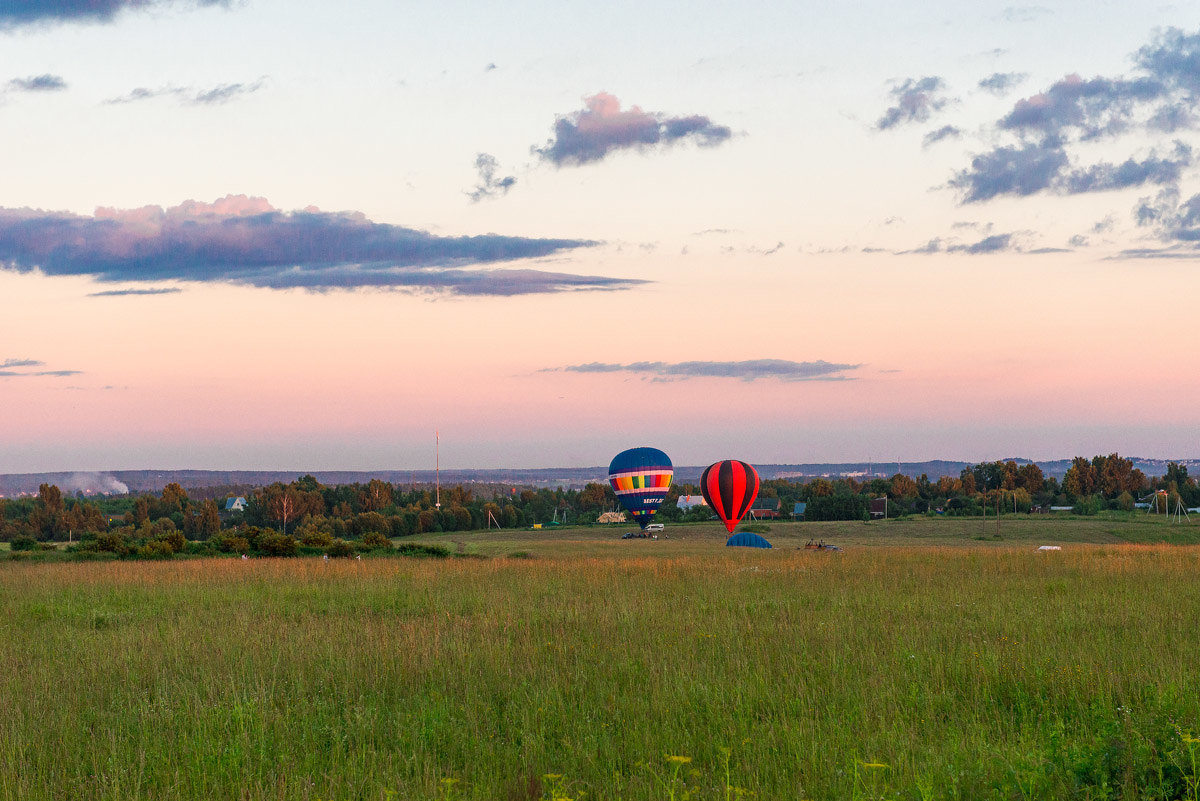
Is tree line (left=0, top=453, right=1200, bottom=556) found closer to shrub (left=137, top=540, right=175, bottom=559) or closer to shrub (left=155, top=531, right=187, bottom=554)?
shrub (left=155, top=531, right=187, bottom=554)

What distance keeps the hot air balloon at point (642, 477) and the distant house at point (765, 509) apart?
2536 inches

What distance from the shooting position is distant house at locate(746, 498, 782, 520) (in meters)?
148

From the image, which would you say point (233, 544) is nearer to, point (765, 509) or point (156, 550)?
point (156, 550)

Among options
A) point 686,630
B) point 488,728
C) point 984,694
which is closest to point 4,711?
point 488,728

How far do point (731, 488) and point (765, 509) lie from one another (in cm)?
8977

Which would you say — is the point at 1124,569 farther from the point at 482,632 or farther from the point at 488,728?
the point at 488,728

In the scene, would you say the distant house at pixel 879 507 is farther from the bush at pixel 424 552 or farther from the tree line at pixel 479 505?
the bush at pixel 424 552

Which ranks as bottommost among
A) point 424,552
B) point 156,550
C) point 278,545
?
point 424,552

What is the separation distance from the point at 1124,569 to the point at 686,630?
18.1 meters

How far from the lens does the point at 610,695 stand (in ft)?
38.0

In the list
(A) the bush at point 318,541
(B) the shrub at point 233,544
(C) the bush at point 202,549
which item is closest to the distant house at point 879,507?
(A) the bush at point 318,541

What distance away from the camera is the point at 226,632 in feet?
56.0

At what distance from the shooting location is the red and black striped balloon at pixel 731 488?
71062 mm

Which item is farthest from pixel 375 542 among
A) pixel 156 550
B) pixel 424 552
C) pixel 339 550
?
pixel 156 550
